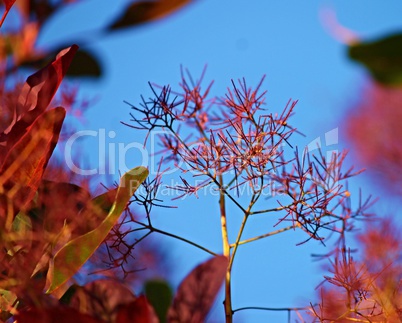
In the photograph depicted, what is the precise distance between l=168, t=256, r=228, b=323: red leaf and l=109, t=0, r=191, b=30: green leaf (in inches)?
30.5

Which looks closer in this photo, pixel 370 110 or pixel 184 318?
pixel 184 318

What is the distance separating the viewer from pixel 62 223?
0.33m

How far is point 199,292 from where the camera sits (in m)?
0.30

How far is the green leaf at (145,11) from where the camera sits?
3.35 ft

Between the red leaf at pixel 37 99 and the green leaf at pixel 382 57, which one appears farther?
the green leaf at pixel 382 57

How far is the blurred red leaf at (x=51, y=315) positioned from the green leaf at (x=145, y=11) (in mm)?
813

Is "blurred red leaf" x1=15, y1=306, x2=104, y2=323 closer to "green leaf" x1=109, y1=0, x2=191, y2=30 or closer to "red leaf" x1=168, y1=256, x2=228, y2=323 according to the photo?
"red leaf" x1=168, y1=256, x2=228, y2=323

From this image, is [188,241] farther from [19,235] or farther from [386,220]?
[386,220]

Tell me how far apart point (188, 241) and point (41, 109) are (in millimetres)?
98

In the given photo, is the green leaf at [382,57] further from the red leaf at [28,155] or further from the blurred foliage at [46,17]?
the blurred foliage at [46,17]

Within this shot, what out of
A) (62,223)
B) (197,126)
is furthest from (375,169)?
(62,223)

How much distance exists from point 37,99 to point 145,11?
0.72m

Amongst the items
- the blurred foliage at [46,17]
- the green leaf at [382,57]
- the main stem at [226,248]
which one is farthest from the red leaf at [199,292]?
the blurred foliage at [46,17]

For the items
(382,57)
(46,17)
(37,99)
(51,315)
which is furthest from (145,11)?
(51,315)
